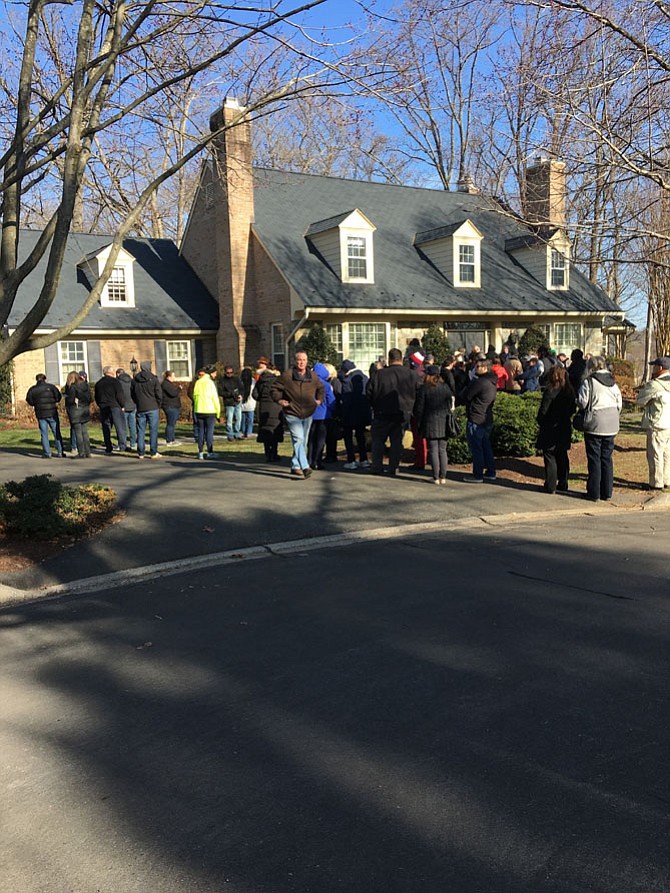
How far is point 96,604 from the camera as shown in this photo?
666cm

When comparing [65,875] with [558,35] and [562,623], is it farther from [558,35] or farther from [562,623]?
[558,35]

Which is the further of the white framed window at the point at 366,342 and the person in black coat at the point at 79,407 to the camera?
the white framed window at the point at 366,342

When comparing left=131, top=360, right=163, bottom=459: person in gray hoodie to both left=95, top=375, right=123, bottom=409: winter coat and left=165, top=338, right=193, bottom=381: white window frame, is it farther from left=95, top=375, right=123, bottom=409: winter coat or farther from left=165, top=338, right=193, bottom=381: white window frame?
left=165, top=338, right=193, bottom=381: white window frame

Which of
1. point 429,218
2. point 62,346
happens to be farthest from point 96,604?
point 429,218

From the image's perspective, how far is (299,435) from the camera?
12.0 metres

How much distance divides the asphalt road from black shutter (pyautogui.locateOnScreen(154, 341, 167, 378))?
20.5m

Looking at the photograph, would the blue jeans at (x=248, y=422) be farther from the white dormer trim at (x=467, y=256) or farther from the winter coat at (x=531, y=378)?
the white dormer trim at (x=467, y=256)

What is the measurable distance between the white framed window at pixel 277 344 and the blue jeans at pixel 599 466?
1566cm

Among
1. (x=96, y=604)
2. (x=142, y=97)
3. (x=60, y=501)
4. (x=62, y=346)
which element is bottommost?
(x=96, y=604)

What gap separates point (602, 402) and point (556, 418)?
680 mm

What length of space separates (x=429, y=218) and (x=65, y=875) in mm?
29720

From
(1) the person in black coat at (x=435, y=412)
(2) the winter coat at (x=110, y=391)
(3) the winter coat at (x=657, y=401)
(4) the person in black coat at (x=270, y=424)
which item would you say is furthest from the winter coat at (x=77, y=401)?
(3) the winter coat at (x=657, y=401)

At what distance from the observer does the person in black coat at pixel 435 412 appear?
11.5 m

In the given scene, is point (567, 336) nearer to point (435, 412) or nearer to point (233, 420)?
point (233, 420)
